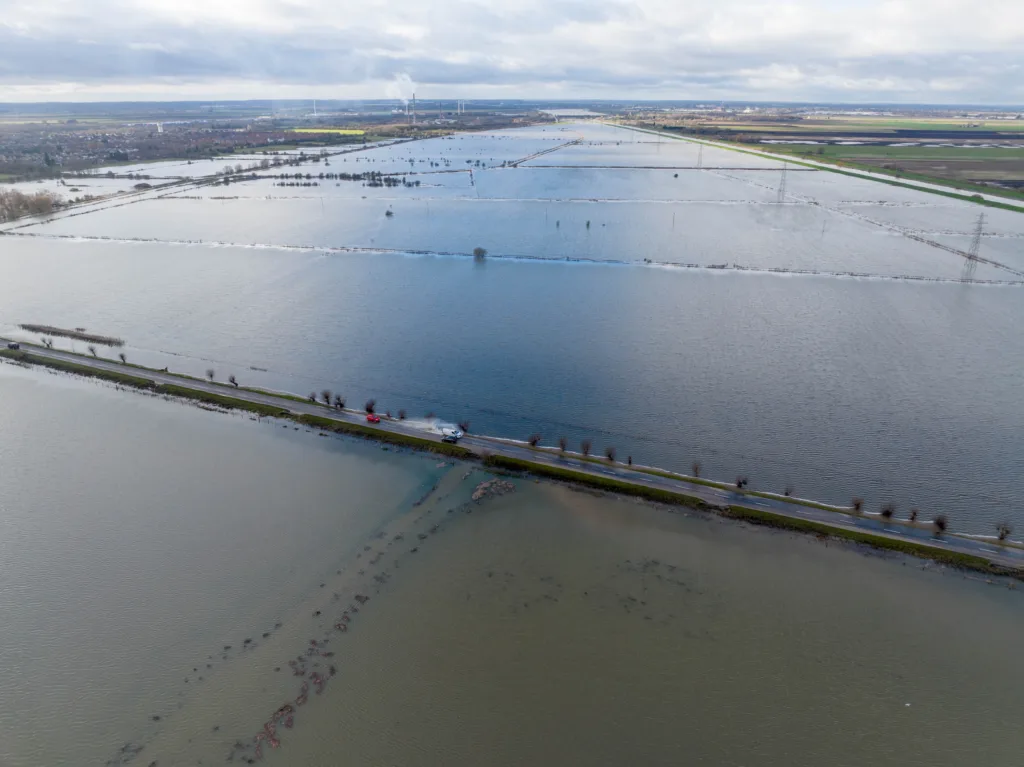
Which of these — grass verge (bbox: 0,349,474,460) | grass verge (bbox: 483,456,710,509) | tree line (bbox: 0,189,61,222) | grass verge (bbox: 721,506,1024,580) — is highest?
tree line (bbox: 0,189,61,222)

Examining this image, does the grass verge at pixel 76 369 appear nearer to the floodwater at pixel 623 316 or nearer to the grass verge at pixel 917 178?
the floodwater at pixel 623 316

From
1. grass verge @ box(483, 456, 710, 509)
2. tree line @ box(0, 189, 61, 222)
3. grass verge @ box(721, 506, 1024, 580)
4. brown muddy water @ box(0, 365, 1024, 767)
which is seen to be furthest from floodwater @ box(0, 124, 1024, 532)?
tree line @ box(0, 189, 61, 222)

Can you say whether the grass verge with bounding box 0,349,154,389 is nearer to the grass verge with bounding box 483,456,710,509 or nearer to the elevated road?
the elevated road

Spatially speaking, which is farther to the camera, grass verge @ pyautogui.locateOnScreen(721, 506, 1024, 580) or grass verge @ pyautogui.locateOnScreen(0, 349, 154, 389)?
grass verge @ pyautogui.locateOnScreen(0, 349, 154, 389)

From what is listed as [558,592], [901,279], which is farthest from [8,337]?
[901,279]

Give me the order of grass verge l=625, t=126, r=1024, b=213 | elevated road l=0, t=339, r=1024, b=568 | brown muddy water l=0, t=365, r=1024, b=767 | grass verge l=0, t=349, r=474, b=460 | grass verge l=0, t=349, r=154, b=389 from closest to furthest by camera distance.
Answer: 1. brown muddy water l=0, t=365, r=1024, b=767
2. elevated road l=0, t=339, r=1024, b=568
3. grass verge l=0, t=349, r=474, b=460
4. grass verge l=0, t=349, r=154, b=389
5. grass verge l=625, t=126, r=1024, b=213

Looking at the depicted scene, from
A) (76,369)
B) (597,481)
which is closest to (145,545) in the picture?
(597,481)
